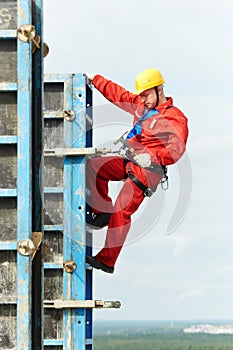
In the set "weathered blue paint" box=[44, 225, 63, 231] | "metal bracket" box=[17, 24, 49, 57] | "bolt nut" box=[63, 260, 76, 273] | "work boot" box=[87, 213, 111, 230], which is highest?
"metal bracket" box=[17, 24, 49, 57]

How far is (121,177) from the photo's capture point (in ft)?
32.2

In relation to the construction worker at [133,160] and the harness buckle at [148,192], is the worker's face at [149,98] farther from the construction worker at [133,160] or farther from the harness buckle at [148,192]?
the harness buckle at [148,192]

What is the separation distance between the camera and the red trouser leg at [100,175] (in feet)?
32.0

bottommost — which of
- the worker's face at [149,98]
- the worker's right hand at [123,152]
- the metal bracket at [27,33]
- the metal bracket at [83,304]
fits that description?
the metal bracket at [83,304]

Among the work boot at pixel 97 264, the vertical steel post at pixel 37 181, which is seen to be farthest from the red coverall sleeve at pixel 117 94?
the vertical steel post at pixel 37 181

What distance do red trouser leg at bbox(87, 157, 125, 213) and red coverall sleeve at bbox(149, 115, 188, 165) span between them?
35cm

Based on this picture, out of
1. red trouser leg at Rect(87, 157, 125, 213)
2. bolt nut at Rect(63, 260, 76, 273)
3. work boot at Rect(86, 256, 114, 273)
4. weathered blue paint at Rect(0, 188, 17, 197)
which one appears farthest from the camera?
red trouser leg at Rect(87, 157, 125, 213)

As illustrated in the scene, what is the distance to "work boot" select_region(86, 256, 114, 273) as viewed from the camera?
964 centimetres

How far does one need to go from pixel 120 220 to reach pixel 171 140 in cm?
83

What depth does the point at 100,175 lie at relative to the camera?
9766mm

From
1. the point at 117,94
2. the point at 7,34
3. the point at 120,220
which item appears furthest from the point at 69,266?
the point at 7,34

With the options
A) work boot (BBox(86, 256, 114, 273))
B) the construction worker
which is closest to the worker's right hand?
the construction worker

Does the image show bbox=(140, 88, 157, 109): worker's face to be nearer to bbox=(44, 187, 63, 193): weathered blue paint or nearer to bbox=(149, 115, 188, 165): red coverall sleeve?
bbox=(149, 115, 188, 165): red coverall sleeve

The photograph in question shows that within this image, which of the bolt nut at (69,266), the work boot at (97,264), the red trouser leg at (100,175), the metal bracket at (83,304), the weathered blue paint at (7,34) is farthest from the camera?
the red trouser leg at (100,175)
